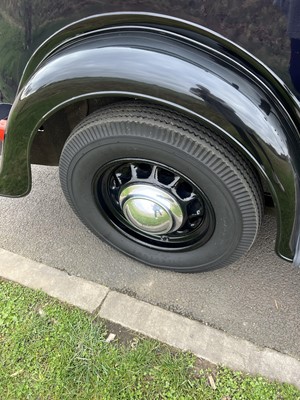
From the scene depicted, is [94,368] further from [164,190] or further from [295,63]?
[295,63]

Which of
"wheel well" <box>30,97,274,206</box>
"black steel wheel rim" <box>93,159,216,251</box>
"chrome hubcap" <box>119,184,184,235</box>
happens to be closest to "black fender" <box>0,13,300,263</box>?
"wheel well" <box>30,97,274,206</box>

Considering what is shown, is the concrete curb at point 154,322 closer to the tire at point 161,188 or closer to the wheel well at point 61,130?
the tire at point 161,188

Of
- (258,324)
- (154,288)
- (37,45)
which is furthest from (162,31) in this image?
(258,324)

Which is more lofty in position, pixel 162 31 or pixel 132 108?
pixel 162 31

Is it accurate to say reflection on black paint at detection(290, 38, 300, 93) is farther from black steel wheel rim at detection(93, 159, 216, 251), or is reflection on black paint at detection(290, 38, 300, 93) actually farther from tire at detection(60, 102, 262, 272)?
black steel wheel rim at detection(93, 159, 216, 251)

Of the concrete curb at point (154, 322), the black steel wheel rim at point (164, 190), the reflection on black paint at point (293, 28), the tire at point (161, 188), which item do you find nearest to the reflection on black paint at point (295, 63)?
the reflection on black paint at point (293, 28)

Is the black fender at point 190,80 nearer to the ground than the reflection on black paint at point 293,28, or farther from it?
nearer to the ground

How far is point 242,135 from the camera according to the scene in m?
1.49

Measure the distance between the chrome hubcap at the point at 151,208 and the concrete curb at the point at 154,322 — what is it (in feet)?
1.41

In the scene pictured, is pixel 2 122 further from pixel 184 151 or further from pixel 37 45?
pixel 184 151

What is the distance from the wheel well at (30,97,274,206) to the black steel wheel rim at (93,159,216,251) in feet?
0.89

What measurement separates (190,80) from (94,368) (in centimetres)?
136

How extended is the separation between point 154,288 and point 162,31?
4.39ft

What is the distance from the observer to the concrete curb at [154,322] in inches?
73.7
